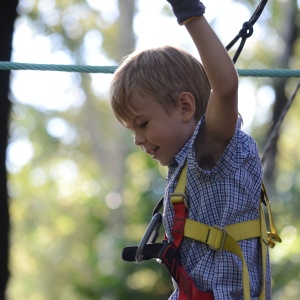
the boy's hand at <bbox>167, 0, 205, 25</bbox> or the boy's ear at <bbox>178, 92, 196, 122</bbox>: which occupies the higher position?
the boy's hand at <bbox>167, 0, 205, 25</bbox>

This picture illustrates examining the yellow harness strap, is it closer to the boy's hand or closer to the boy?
the boy

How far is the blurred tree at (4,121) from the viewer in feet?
23.5

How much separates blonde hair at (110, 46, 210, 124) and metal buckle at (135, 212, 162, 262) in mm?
319

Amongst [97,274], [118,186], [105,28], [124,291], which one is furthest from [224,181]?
[105,28]

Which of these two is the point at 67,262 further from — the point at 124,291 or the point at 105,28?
the point at 124,291

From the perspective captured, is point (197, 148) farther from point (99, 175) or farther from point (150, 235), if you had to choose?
point (99, 175)

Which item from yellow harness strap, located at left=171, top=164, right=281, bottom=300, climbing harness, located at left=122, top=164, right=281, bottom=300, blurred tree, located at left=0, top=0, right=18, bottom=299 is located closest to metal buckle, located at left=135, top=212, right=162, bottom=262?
climbing harness, located at left=122, top=164, right=281, bottom=300

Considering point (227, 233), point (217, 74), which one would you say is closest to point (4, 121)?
point (227, 233)

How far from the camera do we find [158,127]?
107 inches

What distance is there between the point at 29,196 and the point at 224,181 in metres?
22.2

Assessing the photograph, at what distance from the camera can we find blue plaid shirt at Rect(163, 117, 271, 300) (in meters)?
2.64

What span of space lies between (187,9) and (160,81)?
29cm

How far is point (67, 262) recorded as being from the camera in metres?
22.3

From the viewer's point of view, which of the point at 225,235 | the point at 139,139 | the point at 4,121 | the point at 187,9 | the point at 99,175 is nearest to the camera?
the point at 187,9
